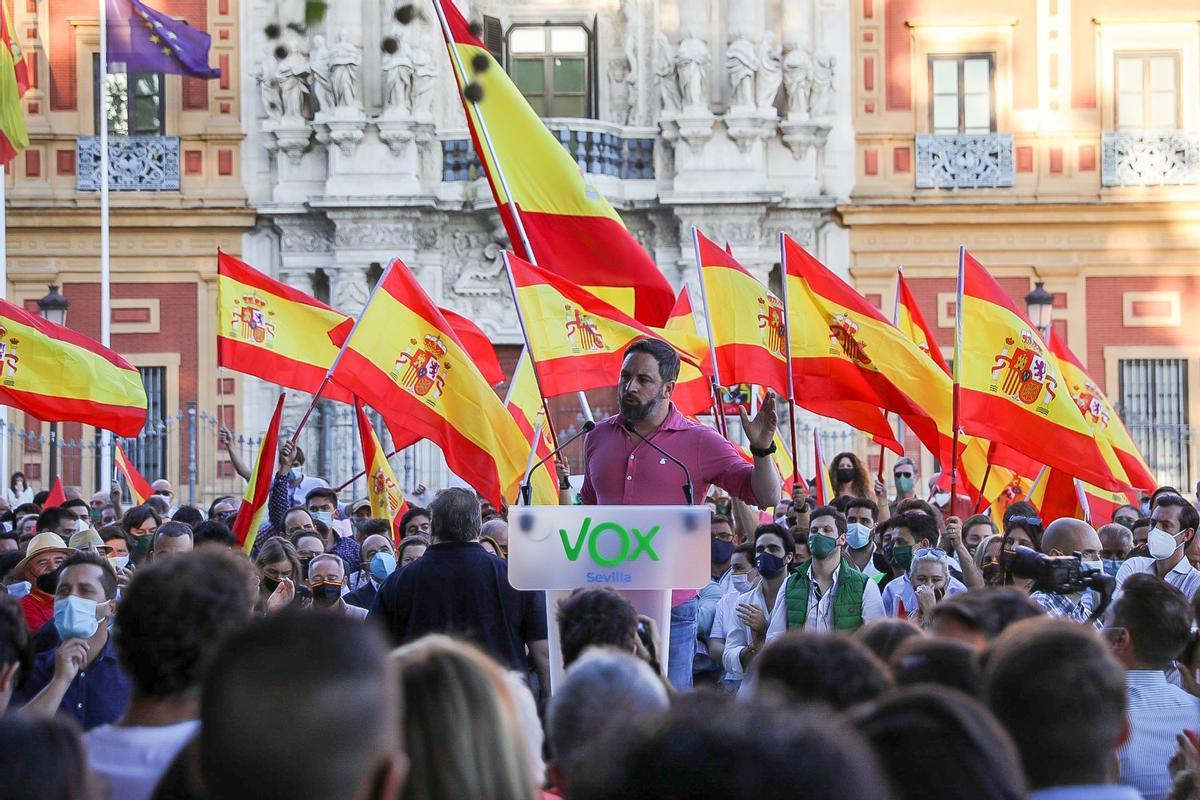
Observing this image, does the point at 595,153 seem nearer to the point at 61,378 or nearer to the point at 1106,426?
the point at 61,378

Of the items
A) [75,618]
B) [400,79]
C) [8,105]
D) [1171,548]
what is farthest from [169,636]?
[400,79]

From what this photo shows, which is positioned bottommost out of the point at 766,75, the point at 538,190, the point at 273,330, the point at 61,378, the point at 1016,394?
the point at 1016,394

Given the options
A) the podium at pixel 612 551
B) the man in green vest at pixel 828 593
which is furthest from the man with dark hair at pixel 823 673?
the man in green vest at pixel 828 593

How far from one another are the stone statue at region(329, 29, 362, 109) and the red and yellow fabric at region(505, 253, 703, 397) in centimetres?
1271

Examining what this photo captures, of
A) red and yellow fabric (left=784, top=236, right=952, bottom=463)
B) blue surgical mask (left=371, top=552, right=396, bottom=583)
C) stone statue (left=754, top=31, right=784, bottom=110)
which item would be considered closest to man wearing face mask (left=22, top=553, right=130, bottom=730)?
blue surgical mask (left=371, top=552, right=396, bottom=583)

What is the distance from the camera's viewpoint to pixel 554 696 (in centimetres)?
402

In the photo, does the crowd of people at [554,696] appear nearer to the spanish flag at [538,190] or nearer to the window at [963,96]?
the spanish flag at [538,190]

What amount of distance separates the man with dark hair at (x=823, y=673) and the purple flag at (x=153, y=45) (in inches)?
783

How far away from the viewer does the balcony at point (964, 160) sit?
24156mm

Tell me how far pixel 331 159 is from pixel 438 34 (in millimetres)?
2288

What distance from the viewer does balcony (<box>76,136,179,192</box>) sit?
24.0 metres

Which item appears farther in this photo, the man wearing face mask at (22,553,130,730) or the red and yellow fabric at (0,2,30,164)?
the red and yellow fabric at (0,2,30,164)

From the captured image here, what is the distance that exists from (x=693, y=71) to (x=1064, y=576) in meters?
17.7

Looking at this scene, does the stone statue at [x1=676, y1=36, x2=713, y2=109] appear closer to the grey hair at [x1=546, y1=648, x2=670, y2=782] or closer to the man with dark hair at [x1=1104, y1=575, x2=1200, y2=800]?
the man with dark hair at [x1=1104, y1=575, x2=1200, y2=800]
